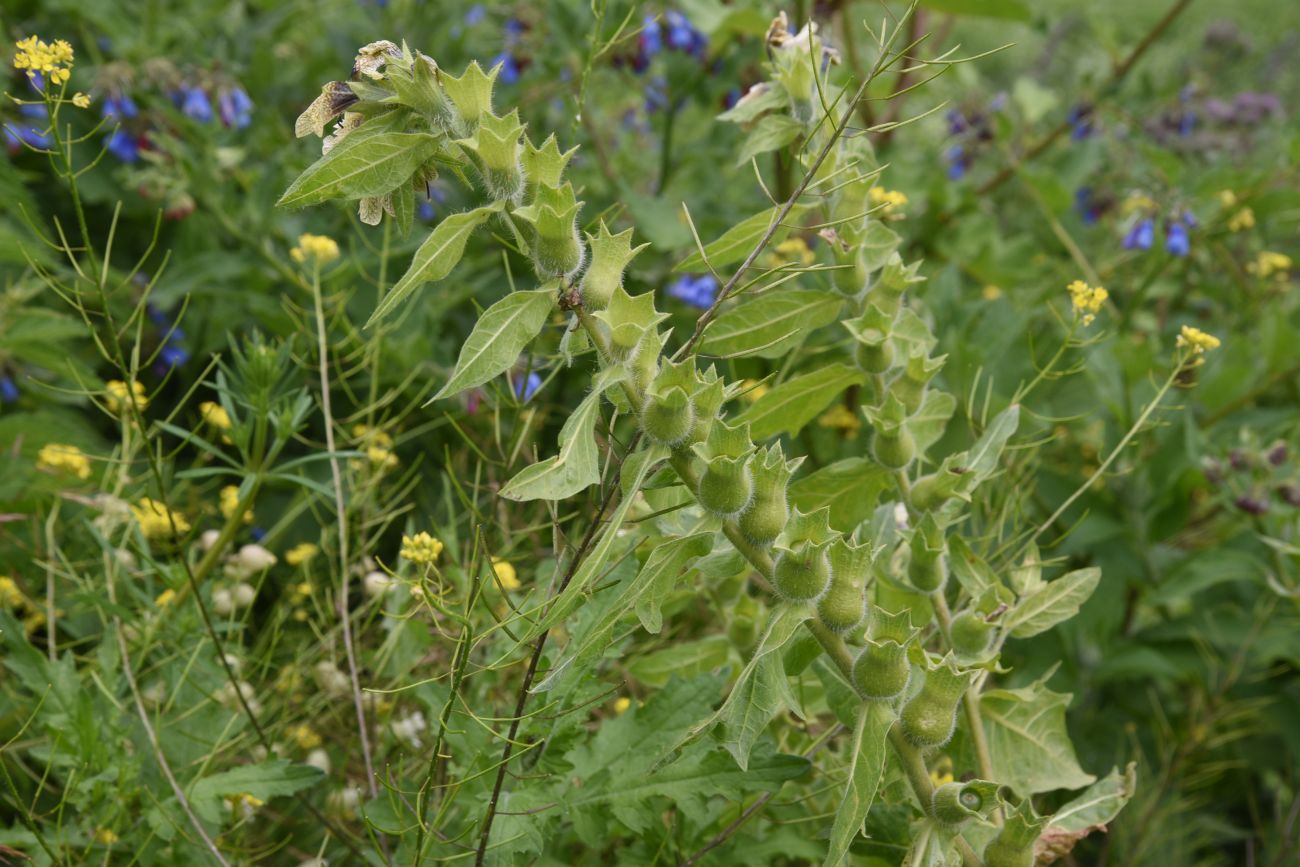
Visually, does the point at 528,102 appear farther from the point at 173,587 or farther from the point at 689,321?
the point at 173,587

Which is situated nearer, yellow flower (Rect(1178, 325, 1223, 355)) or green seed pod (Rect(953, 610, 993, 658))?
green seed pod (Rect(953, 610, 993, 658))

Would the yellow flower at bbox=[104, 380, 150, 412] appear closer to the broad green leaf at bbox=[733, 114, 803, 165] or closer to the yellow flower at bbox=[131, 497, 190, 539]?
the yellow flower at bbox=[131, 497, 190, 539]

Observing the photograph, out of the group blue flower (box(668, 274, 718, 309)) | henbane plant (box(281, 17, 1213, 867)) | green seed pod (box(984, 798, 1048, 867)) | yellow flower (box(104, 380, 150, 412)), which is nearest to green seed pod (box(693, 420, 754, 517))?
→ henbane plant (box(281, 17, 1213, 867))

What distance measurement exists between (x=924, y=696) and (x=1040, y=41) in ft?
22.3

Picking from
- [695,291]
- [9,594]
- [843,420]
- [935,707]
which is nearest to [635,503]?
[935,707]

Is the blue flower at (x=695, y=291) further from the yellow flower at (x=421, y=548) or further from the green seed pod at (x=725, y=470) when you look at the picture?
the green seed pod at (x=725, y=470)

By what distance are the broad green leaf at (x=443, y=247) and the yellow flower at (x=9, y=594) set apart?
88 cm

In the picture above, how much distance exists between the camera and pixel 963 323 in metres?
2.11

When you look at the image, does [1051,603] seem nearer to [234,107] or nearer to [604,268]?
[604,268]

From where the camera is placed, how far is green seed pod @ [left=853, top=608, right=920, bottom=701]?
0.95 meters

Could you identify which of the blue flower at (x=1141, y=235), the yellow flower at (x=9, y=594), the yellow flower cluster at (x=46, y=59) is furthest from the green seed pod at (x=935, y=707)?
the blue flower at (x=1141, y=235)

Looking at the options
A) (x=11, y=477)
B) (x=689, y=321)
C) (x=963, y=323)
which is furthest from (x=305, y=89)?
(x=963, y=323)

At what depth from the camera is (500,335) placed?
2.89ft

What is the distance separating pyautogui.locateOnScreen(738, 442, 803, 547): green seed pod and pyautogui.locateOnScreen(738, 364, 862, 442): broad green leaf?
0.24m
